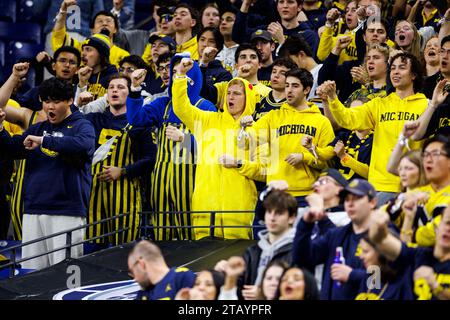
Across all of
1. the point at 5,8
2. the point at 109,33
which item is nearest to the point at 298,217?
the point at 109,33

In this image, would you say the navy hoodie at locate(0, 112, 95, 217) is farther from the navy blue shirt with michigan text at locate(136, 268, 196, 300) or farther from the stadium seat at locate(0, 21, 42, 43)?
the stadium seat at locate(0, 21, 42, 43)

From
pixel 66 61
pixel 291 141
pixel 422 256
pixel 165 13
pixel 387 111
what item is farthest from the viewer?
pixel 165 13

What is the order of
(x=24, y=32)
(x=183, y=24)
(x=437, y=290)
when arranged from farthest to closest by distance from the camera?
(x=24, y=32) → (x=183, y=24) → (x=437, y=290)

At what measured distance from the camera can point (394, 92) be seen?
9711 millimetres

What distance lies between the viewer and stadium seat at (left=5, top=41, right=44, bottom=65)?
15.2 m

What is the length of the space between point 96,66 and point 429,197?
5672mm

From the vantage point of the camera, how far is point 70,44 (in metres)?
13.8

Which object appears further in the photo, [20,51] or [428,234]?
[20,51]

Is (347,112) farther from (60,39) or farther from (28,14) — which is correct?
(28,14)

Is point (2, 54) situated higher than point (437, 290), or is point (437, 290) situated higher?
point (2, 54)

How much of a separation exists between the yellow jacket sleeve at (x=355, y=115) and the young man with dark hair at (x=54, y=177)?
2198mm

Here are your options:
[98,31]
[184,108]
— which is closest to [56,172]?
[184,108]

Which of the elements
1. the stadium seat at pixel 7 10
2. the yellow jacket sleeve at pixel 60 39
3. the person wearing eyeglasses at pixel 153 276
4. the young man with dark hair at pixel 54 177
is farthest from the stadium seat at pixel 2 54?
the person wearing eyeglasses at pixel 153 276

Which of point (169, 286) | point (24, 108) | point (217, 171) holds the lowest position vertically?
point (169, 286)
